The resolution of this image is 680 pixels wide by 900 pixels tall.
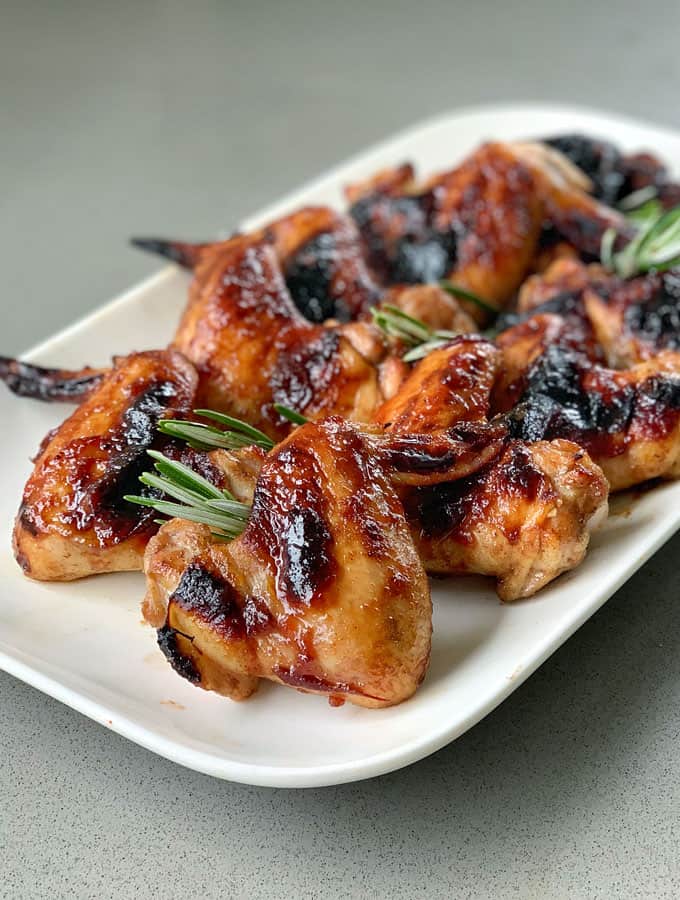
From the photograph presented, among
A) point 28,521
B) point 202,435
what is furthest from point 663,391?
point 28,521

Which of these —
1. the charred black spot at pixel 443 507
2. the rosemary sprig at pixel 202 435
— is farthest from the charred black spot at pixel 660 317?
the rosemary sprig at pixel 202 435

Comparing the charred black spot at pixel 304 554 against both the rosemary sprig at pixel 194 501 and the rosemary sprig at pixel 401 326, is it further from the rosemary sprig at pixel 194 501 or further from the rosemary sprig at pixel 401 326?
the rosemary sprig at pixel 401 326

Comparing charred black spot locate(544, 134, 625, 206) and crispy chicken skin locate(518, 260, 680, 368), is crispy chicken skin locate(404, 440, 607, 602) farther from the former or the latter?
charred black spot locate(544, 134, 625, 206)

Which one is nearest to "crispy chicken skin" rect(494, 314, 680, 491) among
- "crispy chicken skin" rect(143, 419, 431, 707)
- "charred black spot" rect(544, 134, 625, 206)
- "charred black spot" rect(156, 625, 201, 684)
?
"crispy chicken skin" rect(143, 419, 431, 707)

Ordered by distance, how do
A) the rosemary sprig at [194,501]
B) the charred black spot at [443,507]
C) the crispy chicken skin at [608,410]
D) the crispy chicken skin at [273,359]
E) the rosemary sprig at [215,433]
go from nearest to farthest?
the rosemary sprig at [194,501]
the charred black spot at [443,507]
the rosemary sprig at [215,433]
the crispy chicken skin at [608,410]
the crispy chicken skin at [273,359]

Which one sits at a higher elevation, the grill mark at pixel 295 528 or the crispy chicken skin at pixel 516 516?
the grill mark at pixel 295 528

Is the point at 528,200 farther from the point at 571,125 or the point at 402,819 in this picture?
the point at 402,819
